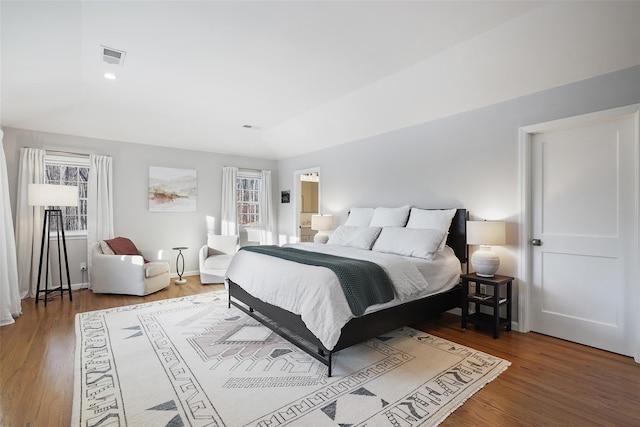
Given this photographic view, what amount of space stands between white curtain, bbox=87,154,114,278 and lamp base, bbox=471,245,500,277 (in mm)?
5387

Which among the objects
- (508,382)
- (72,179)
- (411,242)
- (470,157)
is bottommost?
(508,382)

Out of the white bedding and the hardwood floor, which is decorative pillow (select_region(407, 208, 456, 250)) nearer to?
the white bedding

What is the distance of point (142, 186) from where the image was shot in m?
5.40

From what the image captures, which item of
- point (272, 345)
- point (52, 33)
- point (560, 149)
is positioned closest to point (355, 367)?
point (272, 345)

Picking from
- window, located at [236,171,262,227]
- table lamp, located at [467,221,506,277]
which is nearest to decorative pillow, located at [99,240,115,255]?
window, located at [236,171,262,227]

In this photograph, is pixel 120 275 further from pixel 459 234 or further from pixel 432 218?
pixel 459 234

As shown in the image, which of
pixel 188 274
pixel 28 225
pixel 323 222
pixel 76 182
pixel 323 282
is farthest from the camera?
pixel 188 274

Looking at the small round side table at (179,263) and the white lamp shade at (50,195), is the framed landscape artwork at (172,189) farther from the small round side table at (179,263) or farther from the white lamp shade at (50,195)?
the white lamp shade at (50,195)

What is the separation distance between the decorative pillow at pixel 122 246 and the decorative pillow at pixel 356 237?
10.7ft

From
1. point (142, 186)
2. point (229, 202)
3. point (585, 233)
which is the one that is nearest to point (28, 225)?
point (142, 186)

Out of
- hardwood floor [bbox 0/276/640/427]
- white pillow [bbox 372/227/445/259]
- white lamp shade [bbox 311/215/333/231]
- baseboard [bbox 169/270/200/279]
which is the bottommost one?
hardwood floor [bbox 0/276/640/427]

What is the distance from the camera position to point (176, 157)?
5.76 meters

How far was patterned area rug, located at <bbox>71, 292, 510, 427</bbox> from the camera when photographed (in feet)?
6.00

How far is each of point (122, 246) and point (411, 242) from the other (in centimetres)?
439
